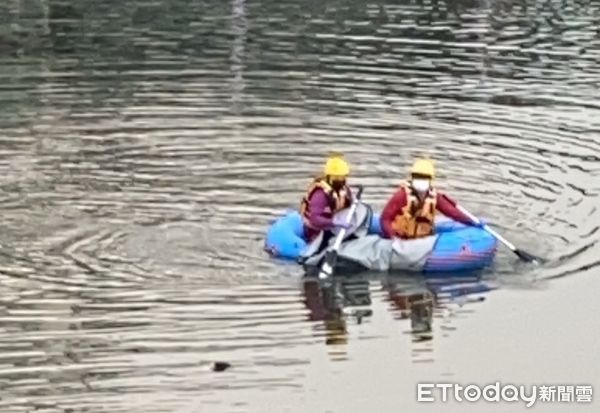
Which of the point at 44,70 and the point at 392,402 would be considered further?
the point at 44,70

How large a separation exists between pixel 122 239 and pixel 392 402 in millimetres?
6153

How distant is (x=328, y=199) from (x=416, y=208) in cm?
113

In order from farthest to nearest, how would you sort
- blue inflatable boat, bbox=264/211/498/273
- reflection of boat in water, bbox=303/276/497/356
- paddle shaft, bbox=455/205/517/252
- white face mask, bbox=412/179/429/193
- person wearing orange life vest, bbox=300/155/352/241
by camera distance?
person wearing orange life vest, bbox=300/155/352/241 < white face mask, bbox=412/179/429/193 < paddle shaft, bbox=455/205/517/252 < blue inflatable boat, bbox=264/211/498/273 < reflection of boat in water, bbox=303/276/497/356

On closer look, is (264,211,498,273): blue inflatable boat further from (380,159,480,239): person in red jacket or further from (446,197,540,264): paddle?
(380,159,480,239): person in red jacket

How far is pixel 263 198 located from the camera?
21281 mm

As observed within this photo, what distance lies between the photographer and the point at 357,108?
27281 millimetres

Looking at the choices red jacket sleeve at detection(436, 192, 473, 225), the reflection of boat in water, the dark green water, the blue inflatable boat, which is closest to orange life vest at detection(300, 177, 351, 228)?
the blue inflatable boat

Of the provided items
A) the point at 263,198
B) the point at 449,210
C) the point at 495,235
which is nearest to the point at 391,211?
the point at 449,210

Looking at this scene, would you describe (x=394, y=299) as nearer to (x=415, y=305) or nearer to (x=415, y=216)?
(x=415, y=305)

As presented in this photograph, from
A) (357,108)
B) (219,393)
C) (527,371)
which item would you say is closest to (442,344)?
(527,371)

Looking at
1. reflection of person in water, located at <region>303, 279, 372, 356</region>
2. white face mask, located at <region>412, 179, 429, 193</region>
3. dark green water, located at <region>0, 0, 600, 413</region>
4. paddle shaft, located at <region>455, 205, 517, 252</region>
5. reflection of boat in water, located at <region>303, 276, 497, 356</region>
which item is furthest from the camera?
white face mask, located at <region>412, 179, 429, 193</region>

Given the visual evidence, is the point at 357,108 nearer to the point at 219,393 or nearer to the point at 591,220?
the point at 591,220

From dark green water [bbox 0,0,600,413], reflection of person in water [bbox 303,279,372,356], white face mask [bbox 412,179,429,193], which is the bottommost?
reflection of person in water [bbox 303,279,372,356]

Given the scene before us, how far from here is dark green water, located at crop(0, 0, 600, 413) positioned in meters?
15.1
